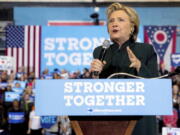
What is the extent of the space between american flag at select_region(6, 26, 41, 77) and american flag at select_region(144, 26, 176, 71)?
10.4 ft

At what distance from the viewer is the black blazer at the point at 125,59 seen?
163 cm

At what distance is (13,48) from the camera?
37.6ft

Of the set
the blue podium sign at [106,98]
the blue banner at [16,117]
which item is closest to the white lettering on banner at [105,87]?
the blue podium sign at [106,98]

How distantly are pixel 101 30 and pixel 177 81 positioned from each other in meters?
3.45

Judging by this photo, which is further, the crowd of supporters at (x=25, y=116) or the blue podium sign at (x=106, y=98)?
the crowd of supporters at (x=25, y=116)

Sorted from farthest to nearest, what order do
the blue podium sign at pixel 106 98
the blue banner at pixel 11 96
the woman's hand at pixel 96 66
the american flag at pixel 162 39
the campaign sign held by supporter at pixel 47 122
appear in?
the american flag at pixel 162 39 < the blue banner at pixel 11 96 < the campaign sign held by supporter at pixel 47 122 < the woman's hand at pixel 96 66 < the blue podium sign at pixel 106 98

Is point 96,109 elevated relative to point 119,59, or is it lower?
lower

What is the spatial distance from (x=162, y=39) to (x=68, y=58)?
9.19 feet

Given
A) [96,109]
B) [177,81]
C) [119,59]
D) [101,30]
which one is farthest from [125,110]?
[101,30]

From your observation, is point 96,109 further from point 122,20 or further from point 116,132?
point 122,20

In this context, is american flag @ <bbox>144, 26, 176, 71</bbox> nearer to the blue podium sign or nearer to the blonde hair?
the blonde hair

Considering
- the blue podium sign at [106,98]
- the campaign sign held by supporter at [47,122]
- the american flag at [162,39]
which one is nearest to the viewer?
the blue podium sign at [106,98]

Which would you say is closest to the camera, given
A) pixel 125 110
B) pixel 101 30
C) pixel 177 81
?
pixel 125 110

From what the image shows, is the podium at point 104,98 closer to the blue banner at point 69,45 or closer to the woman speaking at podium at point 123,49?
the woman speaking at podium at point 123,49
